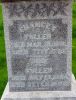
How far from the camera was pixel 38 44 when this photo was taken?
477cm

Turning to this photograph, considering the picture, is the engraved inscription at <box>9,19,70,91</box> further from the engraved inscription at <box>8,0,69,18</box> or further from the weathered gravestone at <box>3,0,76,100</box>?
the engraved inscription at <box>8,0,69,18</box>

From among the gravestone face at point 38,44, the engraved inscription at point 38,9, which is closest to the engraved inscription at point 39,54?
the gravestone face at point 38,44

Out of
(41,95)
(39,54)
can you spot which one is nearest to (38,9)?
(39,54)

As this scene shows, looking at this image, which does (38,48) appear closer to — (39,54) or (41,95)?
(39,54)

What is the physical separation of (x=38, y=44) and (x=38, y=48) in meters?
0.06

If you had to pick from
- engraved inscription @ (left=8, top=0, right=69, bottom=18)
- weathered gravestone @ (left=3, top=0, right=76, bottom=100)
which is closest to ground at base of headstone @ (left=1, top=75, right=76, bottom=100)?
weathered gravestone @ (left=3, top=0, right=76, bottom=100)

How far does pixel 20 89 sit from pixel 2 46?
4170mm

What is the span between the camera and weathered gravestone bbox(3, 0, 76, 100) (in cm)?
457

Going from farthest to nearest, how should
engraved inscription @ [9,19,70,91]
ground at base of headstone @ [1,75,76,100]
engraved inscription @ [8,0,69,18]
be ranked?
1. ground at base of headstone @ [1,75,76,100]
2. engraved inscription @ [9,19,70,91]
3. engraved inscription @ [8,0,69,18]

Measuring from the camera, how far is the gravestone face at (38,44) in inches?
180

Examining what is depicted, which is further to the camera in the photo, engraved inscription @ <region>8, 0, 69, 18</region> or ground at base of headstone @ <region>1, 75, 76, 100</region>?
ground at base of headstone @ <region>1, 75, 76, 100</region>

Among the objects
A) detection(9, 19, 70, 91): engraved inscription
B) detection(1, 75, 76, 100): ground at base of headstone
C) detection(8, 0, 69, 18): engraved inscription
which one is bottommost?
detection(1, 75, 76, 100): ground at base of headstone

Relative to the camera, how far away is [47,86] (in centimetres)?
494

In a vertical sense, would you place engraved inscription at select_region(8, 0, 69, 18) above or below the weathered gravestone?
above
